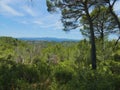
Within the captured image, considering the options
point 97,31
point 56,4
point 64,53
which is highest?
point 56,4

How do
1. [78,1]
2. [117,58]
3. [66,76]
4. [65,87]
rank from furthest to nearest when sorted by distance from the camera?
[117,58] → [78,1] → [66,76] → [65,87]

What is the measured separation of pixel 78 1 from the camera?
1956 cm

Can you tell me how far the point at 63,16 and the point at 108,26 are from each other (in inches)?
287

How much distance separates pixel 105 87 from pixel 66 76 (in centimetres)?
241

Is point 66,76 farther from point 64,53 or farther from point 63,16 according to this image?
point 64,53

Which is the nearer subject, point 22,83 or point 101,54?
point 22,83

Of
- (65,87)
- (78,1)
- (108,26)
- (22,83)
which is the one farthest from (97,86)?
(108,26)

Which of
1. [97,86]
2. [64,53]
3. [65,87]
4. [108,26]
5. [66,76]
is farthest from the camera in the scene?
[64,53]

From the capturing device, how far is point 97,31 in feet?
94.6

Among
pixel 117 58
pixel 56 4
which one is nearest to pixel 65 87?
pixel 56 4

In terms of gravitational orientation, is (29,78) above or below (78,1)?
below

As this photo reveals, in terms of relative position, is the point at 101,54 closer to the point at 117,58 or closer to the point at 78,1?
the point at 117,58

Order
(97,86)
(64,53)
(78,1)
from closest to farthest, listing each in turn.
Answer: (97,86) → (78,1) → (64,53)

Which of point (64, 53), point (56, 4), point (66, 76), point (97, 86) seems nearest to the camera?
point (97, 86)
